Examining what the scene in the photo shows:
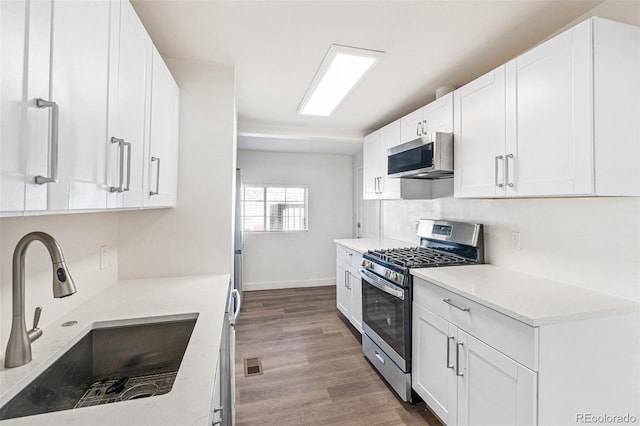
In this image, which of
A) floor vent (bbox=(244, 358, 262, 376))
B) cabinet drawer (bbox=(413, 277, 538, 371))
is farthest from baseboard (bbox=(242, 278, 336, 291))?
cabinet drawer (bbox=(413, 277, 538, 371))

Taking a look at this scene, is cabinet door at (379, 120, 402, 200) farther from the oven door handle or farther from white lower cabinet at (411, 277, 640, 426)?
white lower cabinet at (411, 277, 640, 426)

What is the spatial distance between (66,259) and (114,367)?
1.73ft

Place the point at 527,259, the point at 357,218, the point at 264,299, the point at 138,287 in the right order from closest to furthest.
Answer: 1. the point at 138,287
2. the point at 527,259
3. the point at 264,299
4. the point at 357,218

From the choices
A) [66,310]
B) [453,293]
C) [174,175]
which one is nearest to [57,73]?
[66,310]

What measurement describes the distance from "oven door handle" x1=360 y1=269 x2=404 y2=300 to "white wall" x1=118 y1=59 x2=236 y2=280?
1198mm

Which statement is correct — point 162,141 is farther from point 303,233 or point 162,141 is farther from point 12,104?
point 303,233

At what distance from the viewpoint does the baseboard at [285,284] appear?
15.7 feet

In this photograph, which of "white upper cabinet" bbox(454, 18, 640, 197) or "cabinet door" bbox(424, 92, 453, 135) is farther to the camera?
"cabinet door" bbox(424, 92, 453, 135)

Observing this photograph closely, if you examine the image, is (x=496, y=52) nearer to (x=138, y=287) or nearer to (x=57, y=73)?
(x=57, y=73)

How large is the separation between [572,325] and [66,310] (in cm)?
224

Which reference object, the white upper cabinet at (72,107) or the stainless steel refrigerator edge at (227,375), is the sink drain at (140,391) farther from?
the white upper cabinet at (72,107)

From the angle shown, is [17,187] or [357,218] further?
[357,218]

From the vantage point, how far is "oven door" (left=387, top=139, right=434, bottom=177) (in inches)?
88.0

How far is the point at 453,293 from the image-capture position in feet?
5.46
